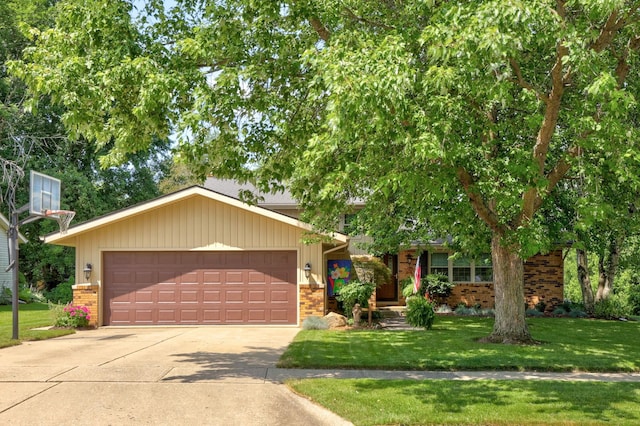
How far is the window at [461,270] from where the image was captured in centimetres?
2498

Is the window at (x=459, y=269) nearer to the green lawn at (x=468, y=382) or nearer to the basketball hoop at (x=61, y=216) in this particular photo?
the green lawn at (x=468, y=382)

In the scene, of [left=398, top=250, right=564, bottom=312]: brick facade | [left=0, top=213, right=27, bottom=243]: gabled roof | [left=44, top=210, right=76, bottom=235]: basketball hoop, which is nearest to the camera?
[left=44, top=210, right=76, bottom=235]: basketball hoop

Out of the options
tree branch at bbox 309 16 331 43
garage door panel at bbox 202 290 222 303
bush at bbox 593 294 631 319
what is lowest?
bush at bbox 593 294 631 319

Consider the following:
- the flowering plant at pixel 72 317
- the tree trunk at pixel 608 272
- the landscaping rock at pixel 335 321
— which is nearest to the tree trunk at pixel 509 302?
the landscaping rock at pixel 335 321

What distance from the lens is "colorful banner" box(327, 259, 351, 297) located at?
2120 cm

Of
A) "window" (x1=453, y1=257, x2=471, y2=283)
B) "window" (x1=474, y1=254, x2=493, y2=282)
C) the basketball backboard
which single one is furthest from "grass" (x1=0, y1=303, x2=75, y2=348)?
"window" (x1=474, y1=254, x2=493, y2=282)

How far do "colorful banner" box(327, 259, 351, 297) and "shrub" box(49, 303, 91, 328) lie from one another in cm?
780

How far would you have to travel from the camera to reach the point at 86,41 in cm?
986

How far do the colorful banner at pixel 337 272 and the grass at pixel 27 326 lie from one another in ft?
27.4

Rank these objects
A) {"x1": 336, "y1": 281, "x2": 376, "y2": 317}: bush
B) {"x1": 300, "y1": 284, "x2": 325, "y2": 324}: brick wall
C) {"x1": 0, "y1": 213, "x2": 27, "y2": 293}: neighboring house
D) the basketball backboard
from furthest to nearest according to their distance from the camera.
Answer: {"x1": 0, "y1": 213, "x2": 27, "y2": 293}: neighboring house → {"x1": 300, "y1": 284, "x2": 325, "y2": 324}: brick wall → {"x1": 336, "y1": 281, "x2": 376, "y2": 317}: bush → the basketball backboard

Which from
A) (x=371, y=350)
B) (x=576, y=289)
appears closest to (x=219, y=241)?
(x=371, y=350)

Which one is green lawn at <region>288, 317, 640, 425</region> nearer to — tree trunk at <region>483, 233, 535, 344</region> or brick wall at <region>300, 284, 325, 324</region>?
tree trunk at <region>483, 233, 535, 344</region>

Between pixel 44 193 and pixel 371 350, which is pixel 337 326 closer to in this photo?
pixel 371 350

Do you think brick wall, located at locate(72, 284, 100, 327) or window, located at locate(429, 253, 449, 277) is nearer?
brick wall, located at locate(72, 284, 100, 327)
